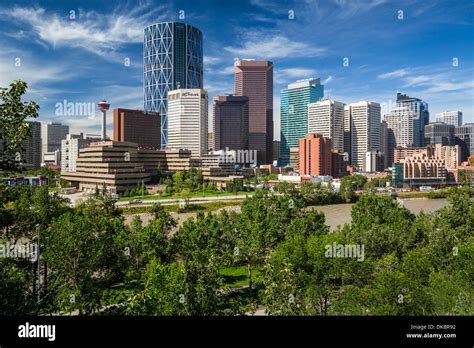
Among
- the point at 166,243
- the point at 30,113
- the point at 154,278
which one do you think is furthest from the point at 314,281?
the point at 30,113

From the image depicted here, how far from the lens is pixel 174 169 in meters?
37.6

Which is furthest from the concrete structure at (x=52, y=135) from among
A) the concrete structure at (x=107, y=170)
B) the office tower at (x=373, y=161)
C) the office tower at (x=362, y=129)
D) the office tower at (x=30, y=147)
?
the office tower at (x=373, y=161)

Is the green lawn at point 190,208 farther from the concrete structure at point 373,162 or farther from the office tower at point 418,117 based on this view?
the office tower at point 418,117

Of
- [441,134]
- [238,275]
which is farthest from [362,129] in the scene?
[238,275]

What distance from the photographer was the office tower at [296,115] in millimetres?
51969

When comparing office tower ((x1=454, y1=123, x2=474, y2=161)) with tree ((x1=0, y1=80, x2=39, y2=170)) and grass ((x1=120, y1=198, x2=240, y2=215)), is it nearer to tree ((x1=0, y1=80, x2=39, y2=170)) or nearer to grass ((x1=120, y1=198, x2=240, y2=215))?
grass ((x1=120, y1=198, x2=240, y2=215))

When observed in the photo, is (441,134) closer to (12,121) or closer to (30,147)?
(30,147)

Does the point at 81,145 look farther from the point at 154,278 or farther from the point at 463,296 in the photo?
the point at 463,296

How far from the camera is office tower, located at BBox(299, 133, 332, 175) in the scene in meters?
39.4

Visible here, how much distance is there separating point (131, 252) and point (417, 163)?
3334 centimetres

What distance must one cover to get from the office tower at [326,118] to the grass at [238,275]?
138 ft

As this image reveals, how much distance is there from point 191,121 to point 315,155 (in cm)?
2032

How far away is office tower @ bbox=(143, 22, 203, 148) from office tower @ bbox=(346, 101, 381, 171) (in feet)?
83.6

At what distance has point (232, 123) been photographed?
5738 cm
